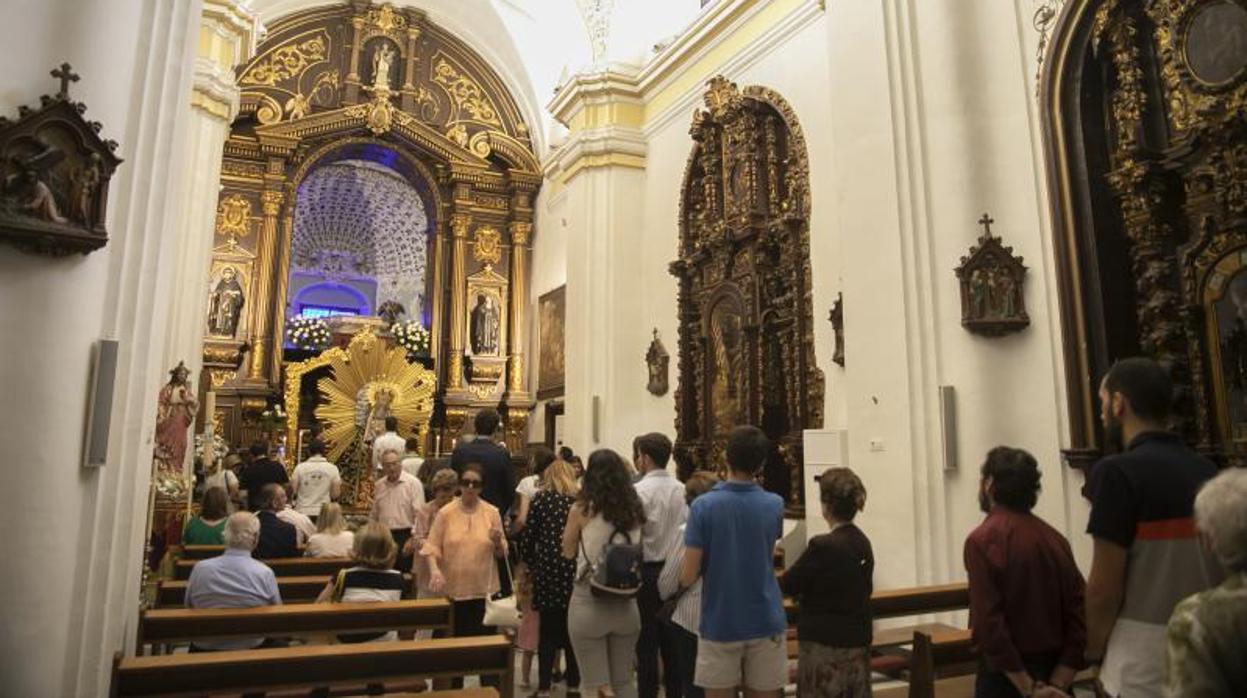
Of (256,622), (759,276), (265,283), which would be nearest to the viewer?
(256,622)

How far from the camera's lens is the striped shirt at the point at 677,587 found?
331 centimetres

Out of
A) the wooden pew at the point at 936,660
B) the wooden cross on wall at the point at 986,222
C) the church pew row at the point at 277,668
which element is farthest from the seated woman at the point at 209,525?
the wooden cross on wall at the point at 986,222

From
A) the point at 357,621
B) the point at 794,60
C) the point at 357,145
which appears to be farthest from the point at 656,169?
the point at 357,621

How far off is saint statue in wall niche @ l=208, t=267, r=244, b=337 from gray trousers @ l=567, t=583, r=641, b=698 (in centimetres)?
1232

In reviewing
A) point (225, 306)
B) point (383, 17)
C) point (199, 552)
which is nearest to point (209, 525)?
point (199, 552)

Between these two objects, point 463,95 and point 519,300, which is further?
point 463,95

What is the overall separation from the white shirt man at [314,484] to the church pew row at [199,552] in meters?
1.32

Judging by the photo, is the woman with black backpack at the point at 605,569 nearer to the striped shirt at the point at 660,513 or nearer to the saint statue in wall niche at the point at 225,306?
the striped shirt at the point at 660,513

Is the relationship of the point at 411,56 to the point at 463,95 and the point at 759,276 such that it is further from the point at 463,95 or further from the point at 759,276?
the point at 759,276

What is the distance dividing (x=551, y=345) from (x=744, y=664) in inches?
469

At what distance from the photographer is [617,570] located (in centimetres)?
346

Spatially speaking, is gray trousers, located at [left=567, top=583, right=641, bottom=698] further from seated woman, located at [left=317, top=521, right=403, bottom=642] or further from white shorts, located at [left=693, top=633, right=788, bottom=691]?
seated woman, located at [left=317, top=521, right=403, bottom=642]

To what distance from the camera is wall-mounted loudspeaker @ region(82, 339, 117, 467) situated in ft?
11.8

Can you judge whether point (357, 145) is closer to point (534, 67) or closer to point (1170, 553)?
point (534, 67)
